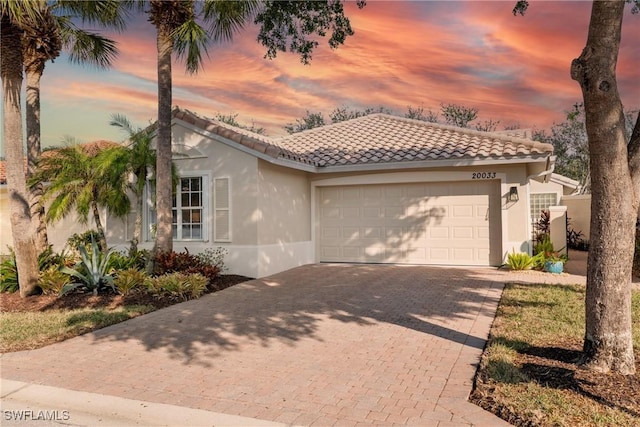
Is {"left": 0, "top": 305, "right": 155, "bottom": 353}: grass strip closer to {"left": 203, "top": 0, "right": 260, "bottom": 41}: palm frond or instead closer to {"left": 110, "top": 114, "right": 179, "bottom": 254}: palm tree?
{"left": 110, "top": 114, "right": 179, "bottom": 254}: palm tree

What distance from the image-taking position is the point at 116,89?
14430mm

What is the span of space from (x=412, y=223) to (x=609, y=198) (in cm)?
963

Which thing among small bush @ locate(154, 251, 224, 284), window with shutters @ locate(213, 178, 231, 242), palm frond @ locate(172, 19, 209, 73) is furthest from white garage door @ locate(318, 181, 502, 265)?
palm frond @ locate(172, 19, 209, 73)

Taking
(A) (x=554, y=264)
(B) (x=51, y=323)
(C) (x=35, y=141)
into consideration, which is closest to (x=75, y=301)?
(B) (x=51, y=323)

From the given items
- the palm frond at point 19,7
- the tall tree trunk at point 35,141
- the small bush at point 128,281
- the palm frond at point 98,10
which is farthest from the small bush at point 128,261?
the palm frond at point 98,10

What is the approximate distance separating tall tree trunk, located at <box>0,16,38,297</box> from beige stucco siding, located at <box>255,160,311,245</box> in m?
5.24

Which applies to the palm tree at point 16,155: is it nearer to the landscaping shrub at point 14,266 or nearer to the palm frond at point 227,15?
the landscaping shrub at point 14,266

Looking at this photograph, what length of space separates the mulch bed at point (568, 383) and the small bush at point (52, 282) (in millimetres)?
8854

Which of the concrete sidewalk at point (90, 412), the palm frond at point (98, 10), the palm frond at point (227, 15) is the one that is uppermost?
the palm frond at point (98, 10)

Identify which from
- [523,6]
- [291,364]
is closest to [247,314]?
[291,364]

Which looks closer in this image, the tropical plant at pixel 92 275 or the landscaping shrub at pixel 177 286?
the landscaping shrub at pixel 177 286

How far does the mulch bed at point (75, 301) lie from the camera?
29.0ft

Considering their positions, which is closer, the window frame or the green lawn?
the green lawn

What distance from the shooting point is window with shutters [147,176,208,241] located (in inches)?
509
